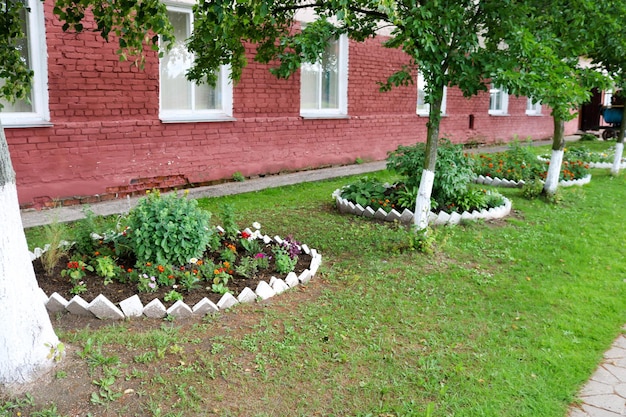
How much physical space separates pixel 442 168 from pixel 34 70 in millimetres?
5669

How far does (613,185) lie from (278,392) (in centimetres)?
979

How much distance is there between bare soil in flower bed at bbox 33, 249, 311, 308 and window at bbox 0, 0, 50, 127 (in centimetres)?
361

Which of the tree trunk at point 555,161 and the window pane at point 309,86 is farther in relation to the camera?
the window pane at point 309,86

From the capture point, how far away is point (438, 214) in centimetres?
730

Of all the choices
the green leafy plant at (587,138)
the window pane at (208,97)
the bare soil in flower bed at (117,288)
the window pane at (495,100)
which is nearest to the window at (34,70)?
the window pane at (208,97)

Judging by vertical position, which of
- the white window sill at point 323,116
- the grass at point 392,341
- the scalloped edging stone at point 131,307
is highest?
the white window sill at point 323,116

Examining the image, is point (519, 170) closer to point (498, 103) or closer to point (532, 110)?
point (498, 103)

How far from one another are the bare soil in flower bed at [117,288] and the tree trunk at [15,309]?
1067 millimetres

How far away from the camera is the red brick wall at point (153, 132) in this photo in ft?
25.8

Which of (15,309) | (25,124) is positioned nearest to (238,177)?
(25,124)

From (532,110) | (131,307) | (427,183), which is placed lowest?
(131,307)

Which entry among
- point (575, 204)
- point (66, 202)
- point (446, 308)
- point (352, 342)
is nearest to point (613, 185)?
point (575, 204)

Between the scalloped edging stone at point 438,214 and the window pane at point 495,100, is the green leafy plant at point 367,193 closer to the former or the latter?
the scalloped edging stone at point 438,214

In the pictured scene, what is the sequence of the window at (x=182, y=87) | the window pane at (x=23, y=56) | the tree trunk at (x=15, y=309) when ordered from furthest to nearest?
1. the window at (x=182, y=87)
2. the window pane at (x=23, y=56)
3. the tree trunk at (x=15, y=309)
